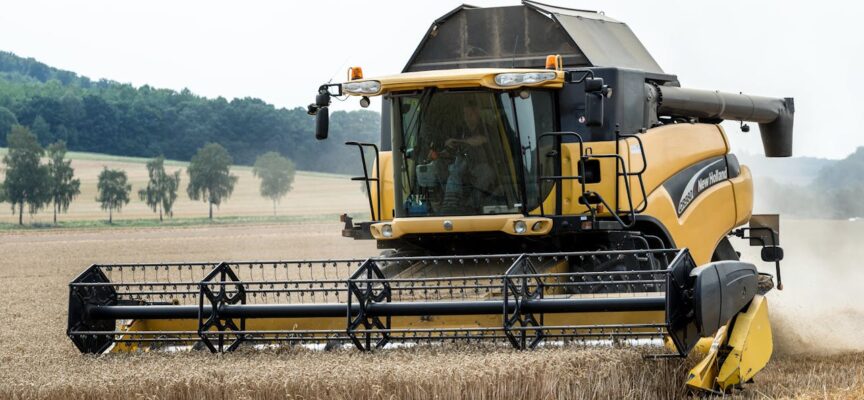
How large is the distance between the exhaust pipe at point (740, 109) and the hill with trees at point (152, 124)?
208ft

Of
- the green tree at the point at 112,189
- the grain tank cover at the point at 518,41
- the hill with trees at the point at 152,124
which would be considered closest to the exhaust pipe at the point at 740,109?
the grain tank cover at the point at 518,41

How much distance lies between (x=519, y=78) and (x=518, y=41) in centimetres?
149

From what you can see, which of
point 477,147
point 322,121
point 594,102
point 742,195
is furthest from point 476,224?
point 742,195

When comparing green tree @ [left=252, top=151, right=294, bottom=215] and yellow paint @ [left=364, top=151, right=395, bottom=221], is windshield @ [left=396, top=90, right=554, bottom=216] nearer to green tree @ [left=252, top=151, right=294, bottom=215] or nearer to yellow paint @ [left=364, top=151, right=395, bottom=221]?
yellow paint @ [left=364, top=151, right=395, bottom=221]

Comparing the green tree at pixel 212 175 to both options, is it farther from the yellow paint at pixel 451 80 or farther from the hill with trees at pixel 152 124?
the yellow paint at pixel 451 80

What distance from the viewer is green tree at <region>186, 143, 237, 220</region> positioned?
67.4 metres

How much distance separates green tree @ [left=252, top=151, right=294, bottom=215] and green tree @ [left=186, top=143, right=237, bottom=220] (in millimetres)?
1871

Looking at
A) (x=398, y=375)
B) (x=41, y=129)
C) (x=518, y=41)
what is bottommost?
(x=398, y=375)

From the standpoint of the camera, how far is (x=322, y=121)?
8.39 metres

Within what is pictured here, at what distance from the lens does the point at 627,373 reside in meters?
6.25

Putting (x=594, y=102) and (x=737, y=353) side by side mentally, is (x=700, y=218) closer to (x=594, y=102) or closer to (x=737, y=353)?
(x=594, y=102)

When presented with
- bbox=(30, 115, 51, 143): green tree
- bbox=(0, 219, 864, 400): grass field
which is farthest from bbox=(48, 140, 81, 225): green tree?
bbox=(0, 219, 864, 400): grass field

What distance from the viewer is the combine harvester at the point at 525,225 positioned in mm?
6746

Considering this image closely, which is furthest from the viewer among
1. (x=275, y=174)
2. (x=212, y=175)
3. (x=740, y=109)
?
(x=275, y=174)
